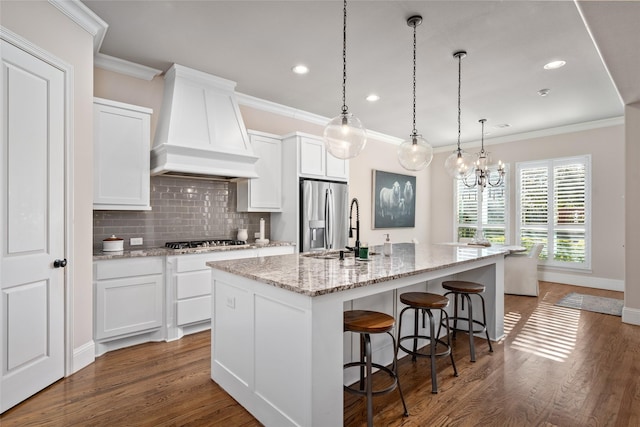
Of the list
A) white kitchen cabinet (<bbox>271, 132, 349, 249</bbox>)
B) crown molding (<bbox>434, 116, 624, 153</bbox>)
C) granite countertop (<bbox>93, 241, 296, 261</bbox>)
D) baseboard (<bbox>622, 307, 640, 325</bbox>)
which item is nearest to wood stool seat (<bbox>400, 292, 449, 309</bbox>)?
granite countertop (<bbox>93, 241, 296, 261</bbox>)

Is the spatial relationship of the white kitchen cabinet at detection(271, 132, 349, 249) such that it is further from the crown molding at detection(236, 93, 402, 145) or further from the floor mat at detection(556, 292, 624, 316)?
the floor mat at detection(556, 292, 624, 316)

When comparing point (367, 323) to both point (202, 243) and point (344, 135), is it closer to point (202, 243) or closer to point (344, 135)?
point (344, 135)

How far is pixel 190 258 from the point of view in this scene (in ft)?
11.5

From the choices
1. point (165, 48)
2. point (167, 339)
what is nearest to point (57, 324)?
point (167, 339)

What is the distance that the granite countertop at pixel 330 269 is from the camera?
179 cm

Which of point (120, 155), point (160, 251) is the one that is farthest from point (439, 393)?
point (120, 155)

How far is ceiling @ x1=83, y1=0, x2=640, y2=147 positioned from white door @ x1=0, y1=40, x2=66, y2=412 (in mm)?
840

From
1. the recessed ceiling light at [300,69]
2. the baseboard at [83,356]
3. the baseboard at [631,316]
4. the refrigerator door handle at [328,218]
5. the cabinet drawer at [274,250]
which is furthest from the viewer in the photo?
the refrigerator door handle at [328,218]

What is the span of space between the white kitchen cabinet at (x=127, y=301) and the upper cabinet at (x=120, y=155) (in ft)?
1.93

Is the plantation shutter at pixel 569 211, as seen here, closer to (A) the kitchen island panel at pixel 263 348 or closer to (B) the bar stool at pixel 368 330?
(B) the bar stool at pixel 368 330

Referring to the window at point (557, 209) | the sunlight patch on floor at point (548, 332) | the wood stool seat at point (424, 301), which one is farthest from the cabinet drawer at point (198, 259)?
the window at point (557, 209)

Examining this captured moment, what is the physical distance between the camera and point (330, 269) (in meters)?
2.23

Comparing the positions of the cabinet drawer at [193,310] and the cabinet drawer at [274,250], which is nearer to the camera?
the cabinet drawer at [193,310]

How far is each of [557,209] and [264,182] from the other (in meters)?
5.27
